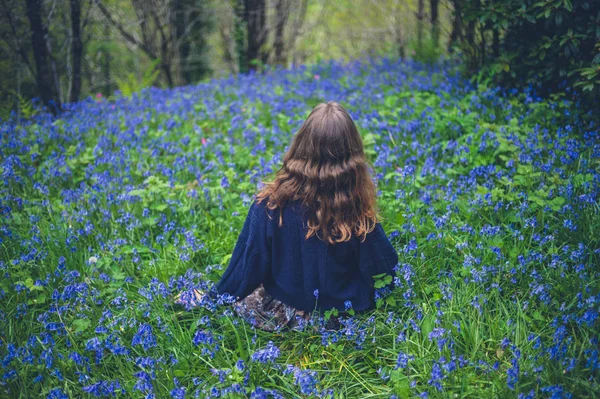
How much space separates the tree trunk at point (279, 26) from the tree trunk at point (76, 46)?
15.5ft

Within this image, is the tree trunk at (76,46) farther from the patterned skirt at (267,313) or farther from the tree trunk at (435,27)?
the tree trunk at (435,27)

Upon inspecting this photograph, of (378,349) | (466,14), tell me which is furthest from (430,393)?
(466,14)

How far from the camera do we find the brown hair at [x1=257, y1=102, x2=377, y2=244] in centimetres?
233

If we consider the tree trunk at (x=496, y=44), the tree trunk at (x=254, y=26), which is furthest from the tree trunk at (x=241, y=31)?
the tree trunk at (x=496, y=44)

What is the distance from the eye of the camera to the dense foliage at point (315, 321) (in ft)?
7.20

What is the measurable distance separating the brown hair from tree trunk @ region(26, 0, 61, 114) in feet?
16.1

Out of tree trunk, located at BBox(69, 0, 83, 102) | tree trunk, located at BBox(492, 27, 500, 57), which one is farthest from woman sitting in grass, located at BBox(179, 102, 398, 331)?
tree trunk, located at BBox(69, 0, 83, 102)

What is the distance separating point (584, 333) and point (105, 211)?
3382 mm

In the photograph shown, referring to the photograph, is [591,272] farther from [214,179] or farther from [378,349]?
[214,179]

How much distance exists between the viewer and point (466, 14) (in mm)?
5113

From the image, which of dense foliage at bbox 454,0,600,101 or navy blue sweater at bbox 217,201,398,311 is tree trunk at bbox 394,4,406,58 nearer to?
dense foliage at bbox 454,0,600,101

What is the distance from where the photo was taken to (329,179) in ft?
7.76

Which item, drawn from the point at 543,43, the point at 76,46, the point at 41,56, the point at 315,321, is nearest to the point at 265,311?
the point at 315,321

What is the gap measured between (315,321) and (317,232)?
55cm
